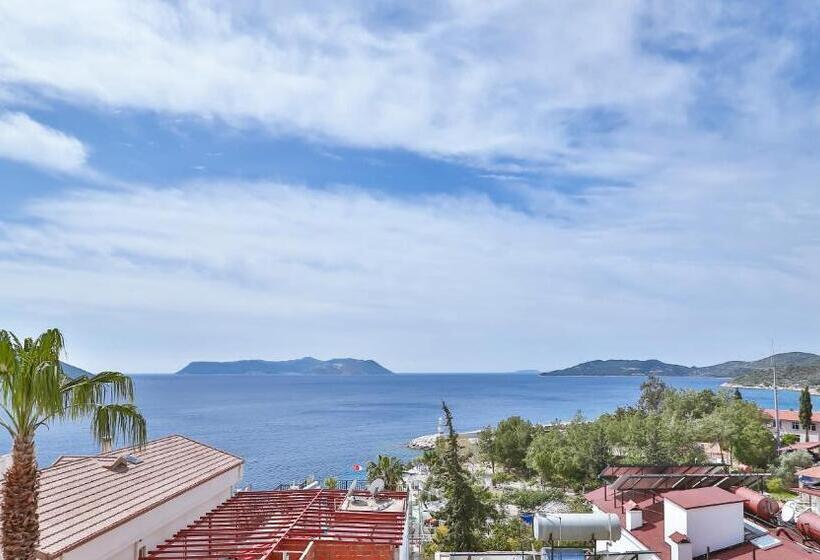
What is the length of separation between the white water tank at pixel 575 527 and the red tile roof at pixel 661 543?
2.14m

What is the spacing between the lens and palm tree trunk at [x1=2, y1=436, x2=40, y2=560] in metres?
10.8

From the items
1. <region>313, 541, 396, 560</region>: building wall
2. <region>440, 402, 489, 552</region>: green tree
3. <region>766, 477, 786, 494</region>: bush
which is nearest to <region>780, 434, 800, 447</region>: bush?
<region>766, 477, 786, 494</region>: bush

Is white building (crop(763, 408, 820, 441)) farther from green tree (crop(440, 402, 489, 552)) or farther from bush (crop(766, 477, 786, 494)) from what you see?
green tree (crop(440, 402, 489, 552))

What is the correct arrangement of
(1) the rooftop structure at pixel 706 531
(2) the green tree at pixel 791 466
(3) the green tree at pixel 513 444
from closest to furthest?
(1) the rooftop structure at pixel 706 531 → (2) the green tree at pixel 791 466 → (3) the green tree at pixel 513 444

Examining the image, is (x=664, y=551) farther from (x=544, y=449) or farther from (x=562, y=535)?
(x=544, y=449)

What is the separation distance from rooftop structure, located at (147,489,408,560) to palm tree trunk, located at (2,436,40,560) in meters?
5.88

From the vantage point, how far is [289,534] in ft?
57.8

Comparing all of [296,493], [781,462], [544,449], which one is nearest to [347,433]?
[544,449]

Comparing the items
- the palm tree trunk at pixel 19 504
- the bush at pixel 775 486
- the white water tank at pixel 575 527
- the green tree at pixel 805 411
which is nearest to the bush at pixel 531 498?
the bush at pixel 775 486

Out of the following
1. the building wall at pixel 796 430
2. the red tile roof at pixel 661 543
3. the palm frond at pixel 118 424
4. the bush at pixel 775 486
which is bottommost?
the building wall at pixel 796 430

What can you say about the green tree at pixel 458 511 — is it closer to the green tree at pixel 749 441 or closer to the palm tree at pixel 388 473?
the palm tree at pixel 388 473

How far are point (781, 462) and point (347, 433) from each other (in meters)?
100

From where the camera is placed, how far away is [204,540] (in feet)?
58.2

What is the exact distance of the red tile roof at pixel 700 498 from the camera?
1977 cm
